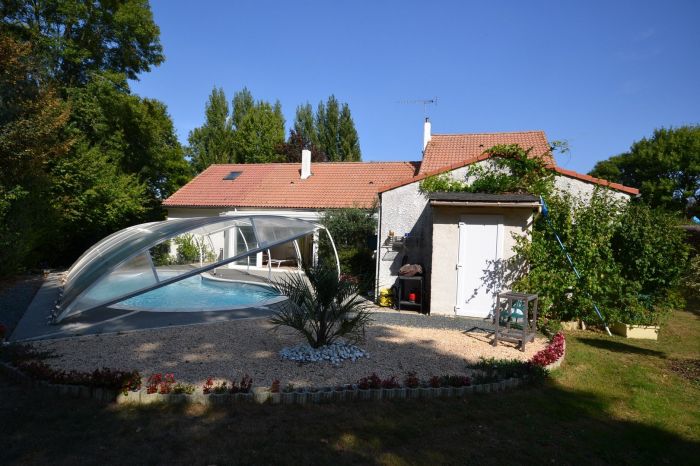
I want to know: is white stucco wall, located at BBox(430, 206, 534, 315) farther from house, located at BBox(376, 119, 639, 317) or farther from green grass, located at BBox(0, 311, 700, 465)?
green grass, located at BBox(0, 311, 700, 465)

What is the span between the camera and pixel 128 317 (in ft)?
A: 36.7

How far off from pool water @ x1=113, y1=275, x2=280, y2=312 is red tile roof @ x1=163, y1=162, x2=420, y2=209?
6.64 meters

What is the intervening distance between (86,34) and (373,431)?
106 ft

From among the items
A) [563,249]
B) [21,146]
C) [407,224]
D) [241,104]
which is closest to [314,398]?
[563,249]

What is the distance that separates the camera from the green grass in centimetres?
455

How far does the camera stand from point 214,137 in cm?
4638

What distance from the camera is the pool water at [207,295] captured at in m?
14.9

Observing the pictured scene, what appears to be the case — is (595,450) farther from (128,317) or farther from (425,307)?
(128,317)

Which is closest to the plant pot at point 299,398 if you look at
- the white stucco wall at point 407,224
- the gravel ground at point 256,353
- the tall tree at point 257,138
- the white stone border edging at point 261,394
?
the white stone border edging at point 261,394

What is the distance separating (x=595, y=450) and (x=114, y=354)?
25.7 feet

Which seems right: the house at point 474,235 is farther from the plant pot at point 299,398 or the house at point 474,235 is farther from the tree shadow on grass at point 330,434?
the plant pot at point 299,398

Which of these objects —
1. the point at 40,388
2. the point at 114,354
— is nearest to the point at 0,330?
the point at 114,354

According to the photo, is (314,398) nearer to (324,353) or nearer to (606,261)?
(324,353)

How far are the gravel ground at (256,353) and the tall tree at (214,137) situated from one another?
38058mm
